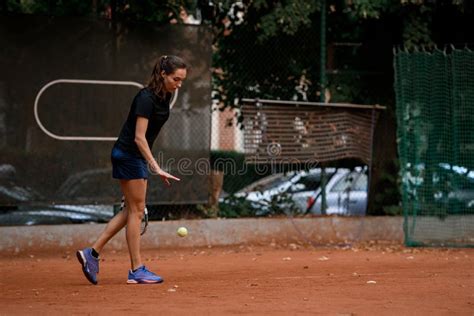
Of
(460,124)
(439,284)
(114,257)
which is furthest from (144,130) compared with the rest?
(460,124)

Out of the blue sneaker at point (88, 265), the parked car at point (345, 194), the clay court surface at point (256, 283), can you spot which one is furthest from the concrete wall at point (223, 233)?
the blue sneaker at point (88, 265)

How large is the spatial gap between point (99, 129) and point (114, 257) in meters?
1.65

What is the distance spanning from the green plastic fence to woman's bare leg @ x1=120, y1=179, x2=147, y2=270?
505 cm

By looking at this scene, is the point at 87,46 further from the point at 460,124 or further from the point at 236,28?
the point at 460,124

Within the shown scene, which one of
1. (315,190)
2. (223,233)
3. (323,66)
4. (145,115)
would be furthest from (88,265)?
(323,66)

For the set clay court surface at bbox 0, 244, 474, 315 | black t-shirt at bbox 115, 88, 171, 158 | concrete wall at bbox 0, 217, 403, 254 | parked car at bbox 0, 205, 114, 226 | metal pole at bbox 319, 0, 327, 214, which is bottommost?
clay court surface at bbox 0, 244, 474, 315

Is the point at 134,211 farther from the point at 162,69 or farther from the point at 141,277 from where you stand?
the point at 162,69

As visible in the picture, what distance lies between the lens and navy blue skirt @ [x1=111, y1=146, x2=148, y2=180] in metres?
8.70

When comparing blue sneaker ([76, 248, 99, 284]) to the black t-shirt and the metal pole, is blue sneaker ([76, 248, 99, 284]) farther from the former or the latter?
the metal pole

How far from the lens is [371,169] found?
1420cm

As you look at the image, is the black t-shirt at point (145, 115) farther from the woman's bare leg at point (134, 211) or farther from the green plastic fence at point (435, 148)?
the green plastic fence at point (435, 148)

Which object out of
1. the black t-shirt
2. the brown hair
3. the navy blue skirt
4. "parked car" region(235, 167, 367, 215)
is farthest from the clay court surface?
the brown hair

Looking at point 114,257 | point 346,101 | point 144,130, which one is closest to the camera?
point 144,130

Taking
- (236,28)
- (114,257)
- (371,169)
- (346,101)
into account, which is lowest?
(114,257)
